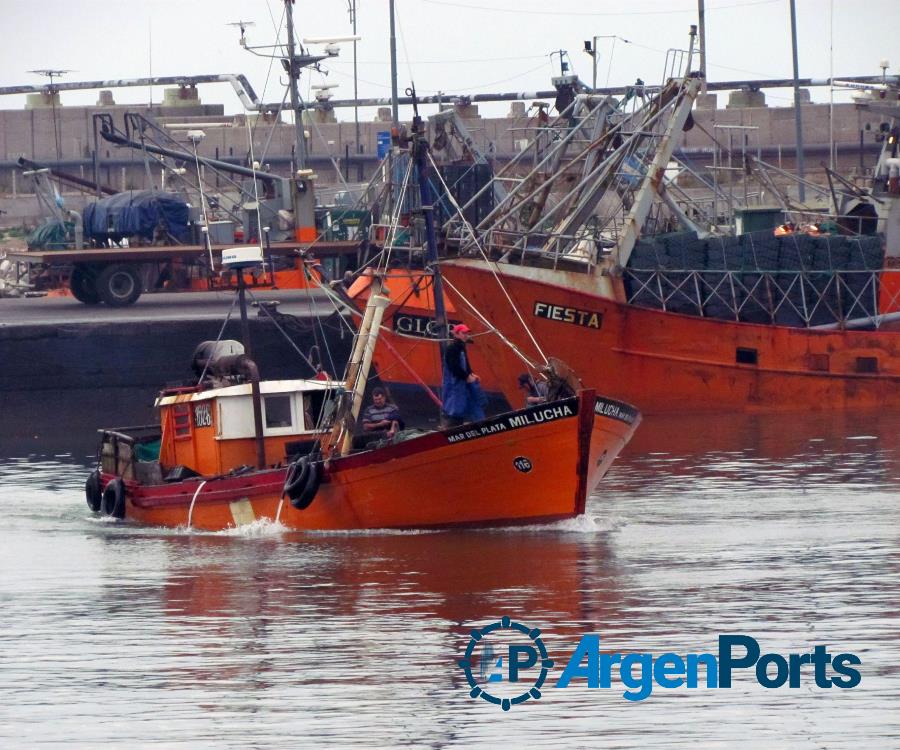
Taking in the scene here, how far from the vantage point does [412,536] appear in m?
19.5

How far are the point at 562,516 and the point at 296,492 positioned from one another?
3.09 meters

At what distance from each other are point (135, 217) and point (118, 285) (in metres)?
1.79

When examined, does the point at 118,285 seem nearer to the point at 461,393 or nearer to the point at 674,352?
the point at 674,352

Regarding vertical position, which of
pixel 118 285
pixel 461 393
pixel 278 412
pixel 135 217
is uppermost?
pixel 135 217

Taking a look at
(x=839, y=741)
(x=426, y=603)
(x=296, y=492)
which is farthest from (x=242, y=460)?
(x=839, y=741)

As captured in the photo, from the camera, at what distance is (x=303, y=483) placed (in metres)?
19.5

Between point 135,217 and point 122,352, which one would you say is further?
point 135,217

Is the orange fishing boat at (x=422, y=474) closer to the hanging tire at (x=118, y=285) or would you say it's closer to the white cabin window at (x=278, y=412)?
the white cabin window at (x=278, y=412)

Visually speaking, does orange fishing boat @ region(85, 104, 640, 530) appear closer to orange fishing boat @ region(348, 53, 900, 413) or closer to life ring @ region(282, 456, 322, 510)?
life ring @ region(282, 456, 322, 510)

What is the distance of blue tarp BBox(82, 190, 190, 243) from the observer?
141ft

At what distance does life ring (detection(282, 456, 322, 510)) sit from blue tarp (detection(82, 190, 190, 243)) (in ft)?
81.1

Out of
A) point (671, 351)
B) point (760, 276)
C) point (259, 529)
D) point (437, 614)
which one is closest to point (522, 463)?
point (259, 529)

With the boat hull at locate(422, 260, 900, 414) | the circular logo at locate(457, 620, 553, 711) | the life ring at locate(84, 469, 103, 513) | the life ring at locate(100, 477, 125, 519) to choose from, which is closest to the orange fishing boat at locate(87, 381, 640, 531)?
the life ring at locate(100, 477, 125, 519)

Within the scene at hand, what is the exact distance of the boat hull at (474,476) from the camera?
1900 cm
